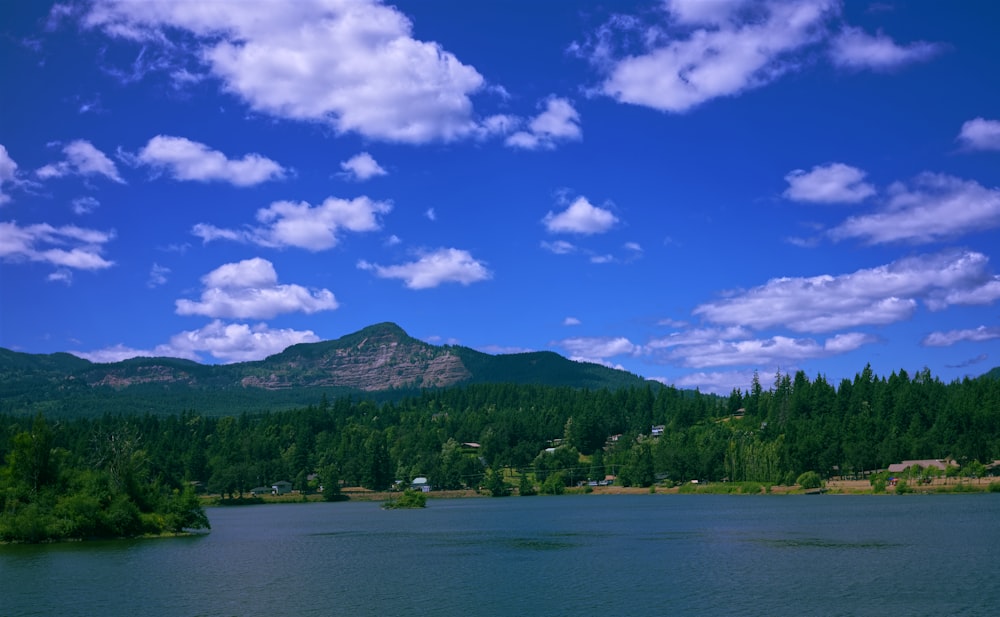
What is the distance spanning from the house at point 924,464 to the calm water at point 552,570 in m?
71.1

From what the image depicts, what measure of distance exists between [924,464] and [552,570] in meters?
145

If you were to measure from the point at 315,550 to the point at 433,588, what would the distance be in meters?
33.5

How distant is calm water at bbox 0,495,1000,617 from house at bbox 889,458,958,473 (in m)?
71.1

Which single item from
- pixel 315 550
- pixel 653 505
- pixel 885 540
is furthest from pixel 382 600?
pixel 653 505

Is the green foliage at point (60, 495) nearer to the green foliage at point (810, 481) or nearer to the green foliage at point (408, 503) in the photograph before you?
the green foliage at point (408, 503)

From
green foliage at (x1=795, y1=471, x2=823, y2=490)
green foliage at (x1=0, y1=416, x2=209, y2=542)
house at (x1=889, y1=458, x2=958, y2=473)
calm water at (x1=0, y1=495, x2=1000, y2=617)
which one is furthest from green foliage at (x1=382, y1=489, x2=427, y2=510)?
house at (x1=889, y1=458, x2=958, y2=473)

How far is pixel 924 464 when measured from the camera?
182625mm

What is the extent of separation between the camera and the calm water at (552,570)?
5050 cm

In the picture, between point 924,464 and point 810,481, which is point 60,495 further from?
point 924,464

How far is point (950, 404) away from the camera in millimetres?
199625

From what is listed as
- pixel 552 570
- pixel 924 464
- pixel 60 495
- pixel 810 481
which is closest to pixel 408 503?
pixel 810 481

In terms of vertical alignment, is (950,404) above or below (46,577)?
above

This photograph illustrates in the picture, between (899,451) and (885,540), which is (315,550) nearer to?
(885,540)

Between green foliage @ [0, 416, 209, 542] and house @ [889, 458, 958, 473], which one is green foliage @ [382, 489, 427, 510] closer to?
green foliage @ [0, 416, 209, 542]
